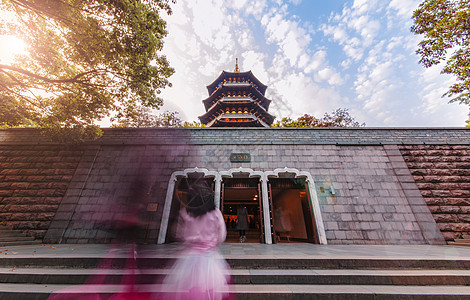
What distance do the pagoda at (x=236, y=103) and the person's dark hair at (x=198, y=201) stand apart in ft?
47.9

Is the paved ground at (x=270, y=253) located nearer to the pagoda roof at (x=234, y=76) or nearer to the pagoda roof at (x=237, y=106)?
the pagoda roof at (x=237, y=106)

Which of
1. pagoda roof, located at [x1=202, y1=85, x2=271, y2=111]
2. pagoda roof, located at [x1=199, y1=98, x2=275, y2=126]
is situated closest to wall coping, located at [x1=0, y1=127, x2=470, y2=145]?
pagoda roof, located at [x1=199, y1=98, x2=275, y2=126]

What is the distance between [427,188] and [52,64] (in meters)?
16.7

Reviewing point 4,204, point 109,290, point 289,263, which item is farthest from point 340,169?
point 4,204

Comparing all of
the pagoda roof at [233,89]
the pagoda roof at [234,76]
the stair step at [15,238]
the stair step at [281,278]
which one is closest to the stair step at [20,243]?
the stair step at [15,238]

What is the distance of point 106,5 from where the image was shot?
17.0 feet

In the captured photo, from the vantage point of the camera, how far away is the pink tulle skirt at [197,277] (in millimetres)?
2059

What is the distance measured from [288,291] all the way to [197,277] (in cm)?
165

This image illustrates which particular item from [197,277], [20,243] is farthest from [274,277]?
[20,243]

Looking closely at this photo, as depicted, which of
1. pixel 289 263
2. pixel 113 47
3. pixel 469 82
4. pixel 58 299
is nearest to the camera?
pixel 58 299

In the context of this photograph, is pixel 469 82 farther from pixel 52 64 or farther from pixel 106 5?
pixel 52 64

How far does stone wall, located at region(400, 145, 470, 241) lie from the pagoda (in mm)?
12619

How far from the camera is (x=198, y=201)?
7.85 ft

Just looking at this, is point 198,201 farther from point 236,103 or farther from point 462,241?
point 236,103
